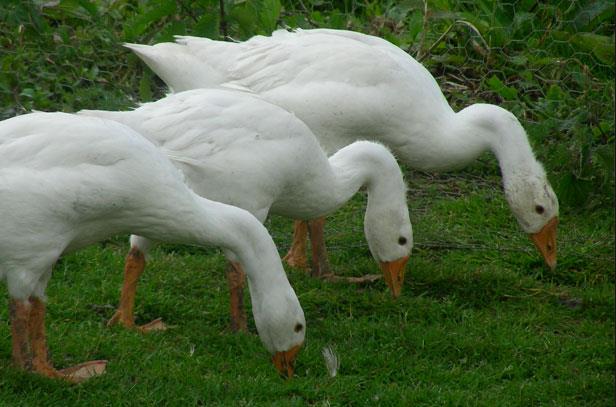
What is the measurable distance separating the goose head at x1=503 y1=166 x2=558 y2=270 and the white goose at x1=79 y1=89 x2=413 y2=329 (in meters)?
0.88

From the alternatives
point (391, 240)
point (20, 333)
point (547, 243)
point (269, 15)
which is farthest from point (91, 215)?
point (269, 15)

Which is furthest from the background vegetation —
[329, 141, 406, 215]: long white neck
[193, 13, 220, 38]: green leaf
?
[329, 141, 406, 215]: long white neck

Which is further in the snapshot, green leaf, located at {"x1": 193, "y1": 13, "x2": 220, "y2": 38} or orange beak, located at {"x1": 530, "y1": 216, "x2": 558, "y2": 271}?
green leaf, located at {"x1": 193, "y1": 13, "x2": 220, "y2": 38}

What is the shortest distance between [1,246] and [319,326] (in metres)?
2.01

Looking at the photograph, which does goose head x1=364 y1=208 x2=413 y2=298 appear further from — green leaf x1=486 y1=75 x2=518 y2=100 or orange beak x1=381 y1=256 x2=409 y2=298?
green leaf x1=486 y1=75 x2=518 y2=100

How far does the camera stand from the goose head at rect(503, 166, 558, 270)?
273 inches

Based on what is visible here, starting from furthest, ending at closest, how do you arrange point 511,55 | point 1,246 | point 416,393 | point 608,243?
point 511,55 < point 608,243 < point 416,393 < point 1,246

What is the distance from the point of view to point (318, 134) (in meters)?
6.89

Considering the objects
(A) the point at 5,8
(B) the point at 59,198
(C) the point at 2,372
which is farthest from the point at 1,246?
(A) the point at 5,8

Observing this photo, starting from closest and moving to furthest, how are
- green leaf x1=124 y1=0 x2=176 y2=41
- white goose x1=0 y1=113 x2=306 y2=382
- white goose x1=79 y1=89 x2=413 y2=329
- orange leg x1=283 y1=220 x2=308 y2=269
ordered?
white goose x1=0 y1=113 x2=306 y2=382, white goose x1=79 y1=89 x2=413 y2=329, orange leg x1=283 y1=220 x2=308 y2=269, green leaf x1=124 y1=0 x2=176 y2=41

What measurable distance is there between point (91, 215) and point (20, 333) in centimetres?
66

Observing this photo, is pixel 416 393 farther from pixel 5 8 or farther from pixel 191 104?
pixel 5 8

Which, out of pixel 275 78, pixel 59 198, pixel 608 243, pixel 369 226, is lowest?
pixel 608 243

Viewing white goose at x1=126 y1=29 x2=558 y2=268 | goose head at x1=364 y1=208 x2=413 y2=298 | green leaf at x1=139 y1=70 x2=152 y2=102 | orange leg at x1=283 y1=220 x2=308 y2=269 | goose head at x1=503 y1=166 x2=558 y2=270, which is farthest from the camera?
green leaf at x1=139 y1=70 x2=152 y2=102
